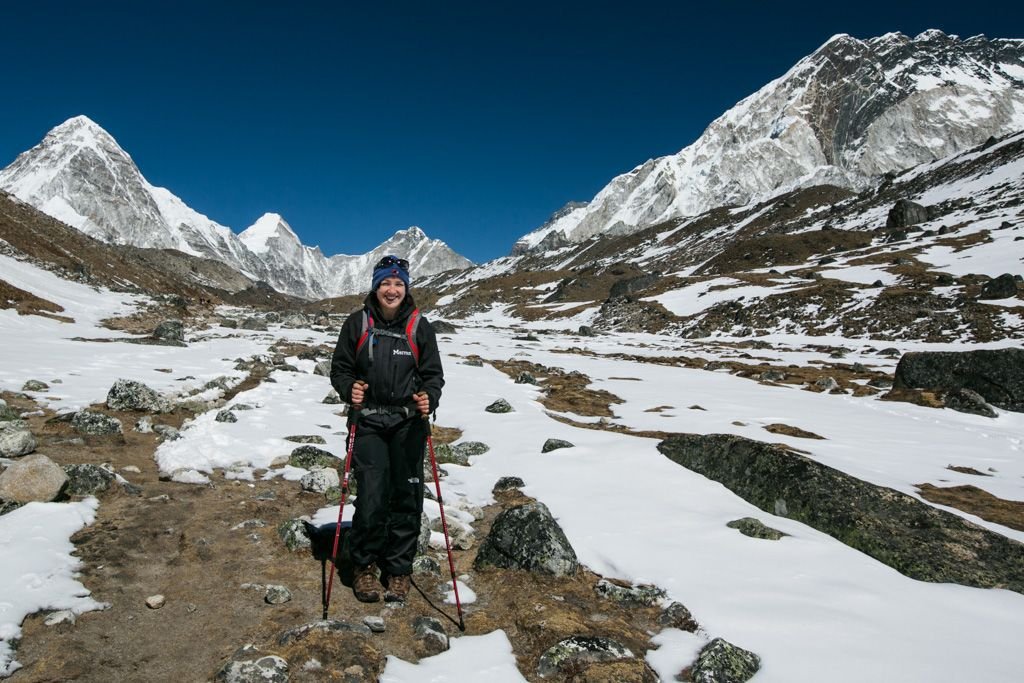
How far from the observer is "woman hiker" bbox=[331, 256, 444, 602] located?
A: 5.88 meters

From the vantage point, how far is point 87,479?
23.1ft

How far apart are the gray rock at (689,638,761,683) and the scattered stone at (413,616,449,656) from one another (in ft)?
7.45

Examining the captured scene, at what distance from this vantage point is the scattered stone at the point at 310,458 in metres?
9.48

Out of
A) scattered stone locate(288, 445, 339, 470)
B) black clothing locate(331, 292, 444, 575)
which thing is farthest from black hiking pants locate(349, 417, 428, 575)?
scattered stone locate(288, 445, 339, 470)

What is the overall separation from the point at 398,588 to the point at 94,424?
7835 millimetres

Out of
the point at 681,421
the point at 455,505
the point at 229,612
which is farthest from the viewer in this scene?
the point at 681,421

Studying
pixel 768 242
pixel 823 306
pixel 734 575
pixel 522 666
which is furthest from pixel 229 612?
pixel 768 242

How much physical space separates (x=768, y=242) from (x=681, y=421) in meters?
120

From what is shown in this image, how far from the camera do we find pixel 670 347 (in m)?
49.2

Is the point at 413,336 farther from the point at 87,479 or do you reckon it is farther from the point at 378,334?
the point at 87,479

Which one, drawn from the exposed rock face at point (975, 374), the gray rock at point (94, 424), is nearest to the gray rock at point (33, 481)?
the gray rock at point (94, 424)

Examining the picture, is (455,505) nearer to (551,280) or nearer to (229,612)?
(229,612)

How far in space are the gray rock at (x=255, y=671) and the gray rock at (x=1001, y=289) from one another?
56.0 meters

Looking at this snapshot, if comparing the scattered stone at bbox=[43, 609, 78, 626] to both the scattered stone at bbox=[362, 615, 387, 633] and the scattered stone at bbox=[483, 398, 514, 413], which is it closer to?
the scattered stone at bbox=[362, 615, 387, 633]
